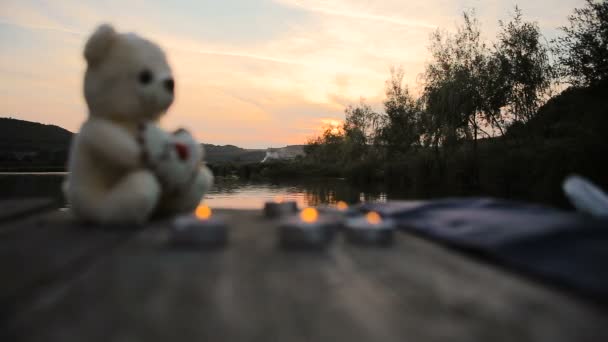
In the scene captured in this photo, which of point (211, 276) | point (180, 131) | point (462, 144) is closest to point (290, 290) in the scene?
point (211, 276)

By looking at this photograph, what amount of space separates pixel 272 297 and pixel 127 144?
5.40 ft

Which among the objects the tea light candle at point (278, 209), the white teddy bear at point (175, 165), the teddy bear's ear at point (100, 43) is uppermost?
the teddy bear's ear at point (100, 43)

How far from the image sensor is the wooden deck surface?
92cm

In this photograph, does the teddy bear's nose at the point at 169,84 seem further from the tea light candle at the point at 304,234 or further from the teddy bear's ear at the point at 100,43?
the tea light candle at the point at 304,234

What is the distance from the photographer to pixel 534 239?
4.77ft

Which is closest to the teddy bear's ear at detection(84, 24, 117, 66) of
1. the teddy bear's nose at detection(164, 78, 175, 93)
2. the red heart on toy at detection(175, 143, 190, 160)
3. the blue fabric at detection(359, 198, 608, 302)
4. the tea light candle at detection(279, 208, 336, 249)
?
the teddy bear's nose at detection(164, 78, 175, 93)

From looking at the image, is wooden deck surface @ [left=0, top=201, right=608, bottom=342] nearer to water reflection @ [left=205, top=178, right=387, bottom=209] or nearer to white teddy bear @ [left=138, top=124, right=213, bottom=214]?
white teddy bear @ [left=138, top=124, right=213, bottom=214]

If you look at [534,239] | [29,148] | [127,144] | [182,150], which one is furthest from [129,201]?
[29,148]

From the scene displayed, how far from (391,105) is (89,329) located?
1003 inches

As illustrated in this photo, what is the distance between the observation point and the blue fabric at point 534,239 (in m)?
1.24

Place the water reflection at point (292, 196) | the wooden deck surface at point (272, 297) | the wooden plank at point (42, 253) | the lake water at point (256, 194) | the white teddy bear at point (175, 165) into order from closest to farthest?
1. the wooden deck surface at point (272, 297)
2. the wooden plank at point (42, 253)
3. the white teddy bear at point (175, 165)
4. the lake water at point (256, 194)
5. the water reflection at point (292, 196)

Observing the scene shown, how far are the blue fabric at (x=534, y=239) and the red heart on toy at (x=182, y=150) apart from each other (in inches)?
54.7

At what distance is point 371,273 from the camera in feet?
4.42

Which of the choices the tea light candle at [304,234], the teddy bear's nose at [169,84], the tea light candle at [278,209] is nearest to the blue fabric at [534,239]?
the tea light candle at [304,234]
